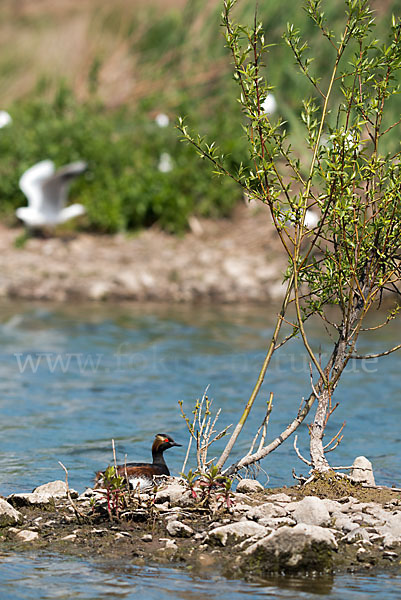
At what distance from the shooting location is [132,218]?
17562 millimetres

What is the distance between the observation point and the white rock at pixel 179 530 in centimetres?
549

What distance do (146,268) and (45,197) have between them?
2296mm

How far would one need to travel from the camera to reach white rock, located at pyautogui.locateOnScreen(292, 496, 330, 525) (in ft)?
18.1

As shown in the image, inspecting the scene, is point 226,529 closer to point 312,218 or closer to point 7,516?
point 7,516

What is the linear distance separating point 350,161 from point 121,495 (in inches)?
94.8

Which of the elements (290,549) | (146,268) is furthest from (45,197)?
(290,549)

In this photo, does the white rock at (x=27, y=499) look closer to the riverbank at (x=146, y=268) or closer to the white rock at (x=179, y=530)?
the white rock at (x=179, y=530)

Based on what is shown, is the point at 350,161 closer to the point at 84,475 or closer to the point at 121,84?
the point at 84,475

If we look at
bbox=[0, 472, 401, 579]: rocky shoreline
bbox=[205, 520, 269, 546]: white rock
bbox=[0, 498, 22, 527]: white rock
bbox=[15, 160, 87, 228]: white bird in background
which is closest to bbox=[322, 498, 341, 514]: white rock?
bbox=[0, 472, 401, 579]: rocky shoreline

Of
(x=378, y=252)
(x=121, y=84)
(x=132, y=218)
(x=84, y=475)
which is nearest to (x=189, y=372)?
(x=84, y=475)

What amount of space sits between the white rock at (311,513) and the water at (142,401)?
19.2 inches

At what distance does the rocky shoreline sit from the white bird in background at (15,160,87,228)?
1102 centimetres

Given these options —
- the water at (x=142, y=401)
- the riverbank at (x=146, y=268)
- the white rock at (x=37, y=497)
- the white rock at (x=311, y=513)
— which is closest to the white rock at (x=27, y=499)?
the white rock at (x=37, y=497)

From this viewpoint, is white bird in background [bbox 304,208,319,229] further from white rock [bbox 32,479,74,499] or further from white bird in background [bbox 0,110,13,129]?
white rock [bbox 32,479,74,499]
